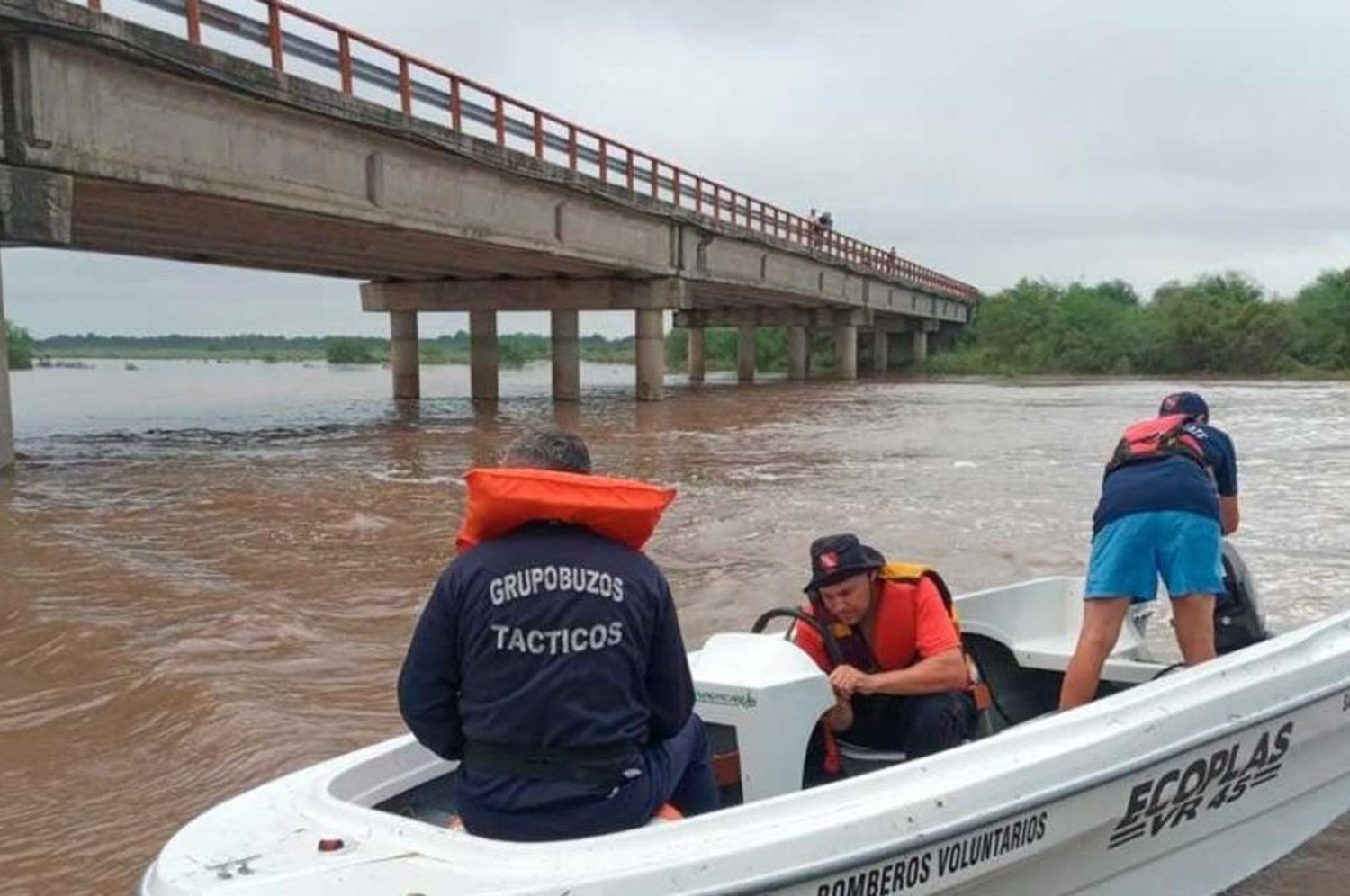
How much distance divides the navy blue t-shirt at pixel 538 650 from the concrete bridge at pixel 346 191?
38.9 ft

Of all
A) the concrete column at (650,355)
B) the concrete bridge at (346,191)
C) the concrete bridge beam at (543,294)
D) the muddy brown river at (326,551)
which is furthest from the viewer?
the concrete column at (650,355)

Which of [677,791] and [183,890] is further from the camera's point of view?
[677,791]

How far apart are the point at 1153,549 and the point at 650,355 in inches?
1108

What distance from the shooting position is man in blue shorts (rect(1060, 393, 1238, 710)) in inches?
163

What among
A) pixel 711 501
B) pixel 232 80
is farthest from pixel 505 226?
pixel 711 501

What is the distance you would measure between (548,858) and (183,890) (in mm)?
717

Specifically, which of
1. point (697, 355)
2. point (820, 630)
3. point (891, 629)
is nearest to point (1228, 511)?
point (891, 629)

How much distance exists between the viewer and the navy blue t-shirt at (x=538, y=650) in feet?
7.71

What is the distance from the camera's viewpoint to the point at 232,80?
14.8m

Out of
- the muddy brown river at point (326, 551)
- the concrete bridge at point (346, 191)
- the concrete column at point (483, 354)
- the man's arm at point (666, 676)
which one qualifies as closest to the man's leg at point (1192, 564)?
the muddy brown river at point (326, 551)

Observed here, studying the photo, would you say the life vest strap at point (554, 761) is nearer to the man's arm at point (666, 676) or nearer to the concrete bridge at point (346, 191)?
the man's arm at point (666, 676)

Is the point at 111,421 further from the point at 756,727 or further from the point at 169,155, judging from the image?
the point at 756,727

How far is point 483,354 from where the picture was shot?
3350 centimetres

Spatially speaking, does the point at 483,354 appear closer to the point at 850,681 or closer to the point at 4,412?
the point at 4,412
